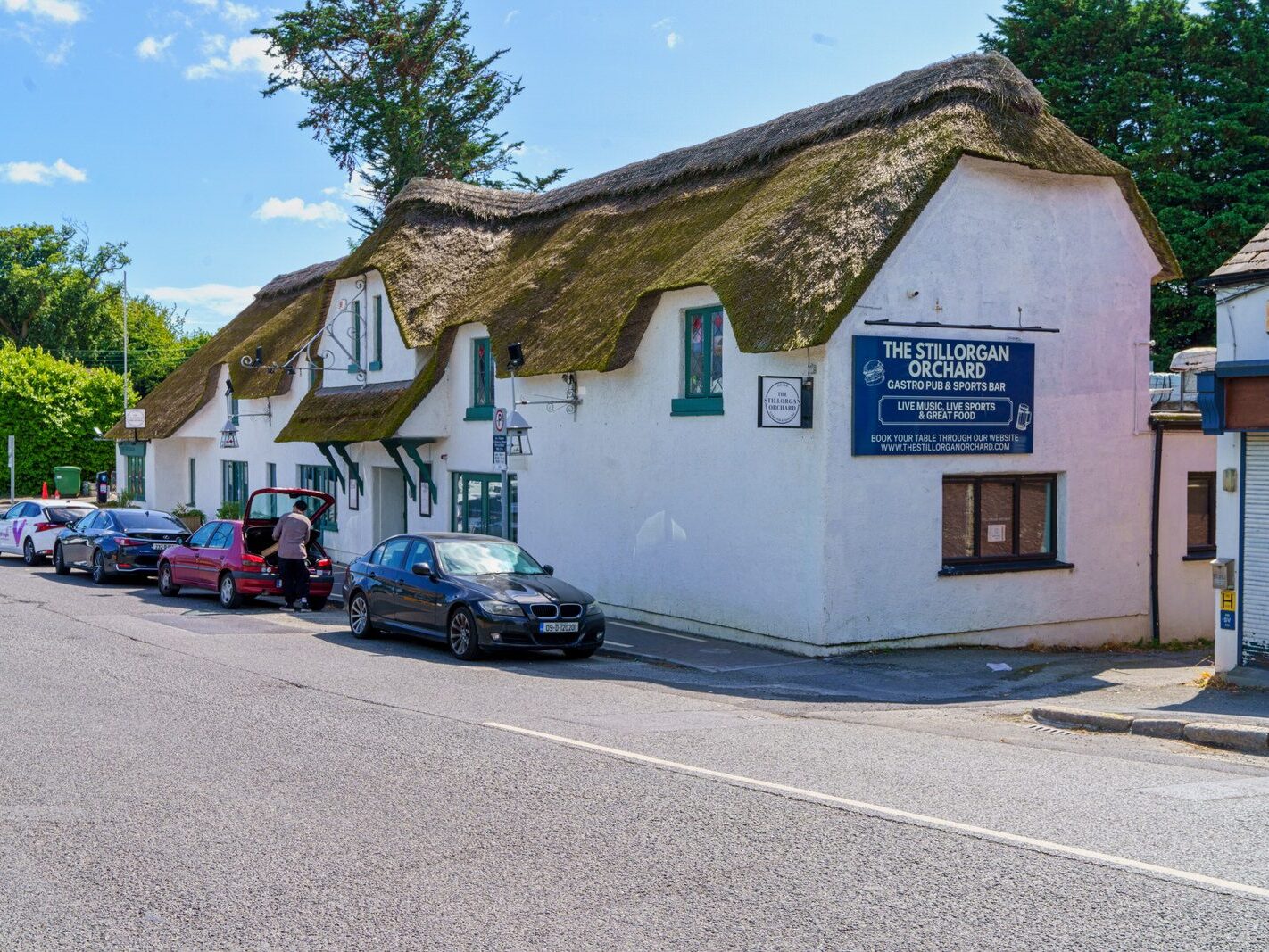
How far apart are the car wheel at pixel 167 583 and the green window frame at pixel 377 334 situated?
6.32 m

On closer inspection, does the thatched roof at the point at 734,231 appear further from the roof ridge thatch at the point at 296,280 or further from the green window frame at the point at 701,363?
the roof ridge thatch at the point at 296,280

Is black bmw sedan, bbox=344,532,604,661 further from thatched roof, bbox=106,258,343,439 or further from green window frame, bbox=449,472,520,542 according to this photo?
thatched roof, bbox=106,258,343,439

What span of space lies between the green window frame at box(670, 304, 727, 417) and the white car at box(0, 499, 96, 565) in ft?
55.4

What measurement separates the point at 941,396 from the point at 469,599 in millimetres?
6619

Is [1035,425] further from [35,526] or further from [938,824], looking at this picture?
[35,526]

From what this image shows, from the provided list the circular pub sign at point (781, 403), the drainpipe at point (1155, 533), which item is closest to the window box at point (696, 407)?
the circular pub sign at point (781, 403)

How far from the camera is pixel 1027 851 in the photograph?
6531 mm

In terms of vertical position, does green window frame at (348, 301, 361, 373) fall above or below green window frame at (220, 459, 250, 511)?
above

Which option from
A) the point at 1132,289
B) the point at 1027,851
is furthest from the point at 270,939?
the point at 1132,289

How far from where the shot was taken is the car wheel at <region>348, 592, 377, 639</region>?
1680 centimetres

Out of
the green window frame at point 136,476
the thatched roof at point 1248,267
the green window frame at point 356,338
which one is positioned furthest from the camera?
the green window frame at point 136,476

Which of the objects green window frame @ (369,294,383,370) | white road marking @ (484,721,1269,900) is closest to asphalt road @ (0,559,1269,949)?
white road marking @ (484,721,1269,900)

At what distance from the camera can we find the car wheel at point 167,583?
2223cm

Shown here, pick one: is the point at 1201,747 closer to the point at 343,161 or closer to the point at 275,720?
the point at 275,720
